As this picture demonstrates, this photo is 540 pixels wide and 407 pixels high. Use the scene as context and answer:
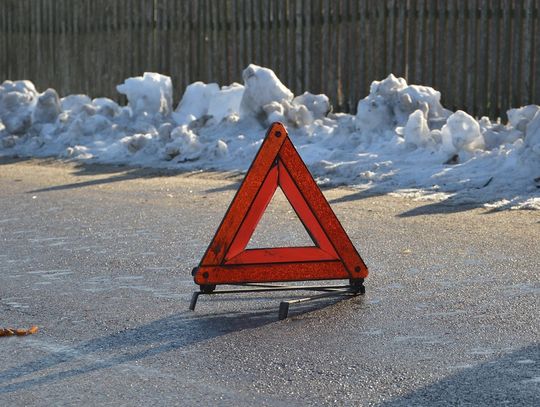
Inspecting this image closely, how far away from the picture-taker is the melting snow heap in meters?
11.7

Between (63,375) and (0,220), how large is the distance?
508cm

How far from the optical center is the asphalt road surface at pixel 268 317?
16.8 feet

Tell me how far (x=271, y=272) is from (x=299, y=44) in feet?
36.0

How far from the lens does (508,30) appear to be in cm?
1525

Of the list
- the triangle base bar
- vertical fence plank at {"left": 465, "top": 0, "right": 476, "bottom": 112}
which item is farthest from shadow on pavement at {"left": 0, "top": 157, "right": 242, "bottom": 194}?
the triangle base bar

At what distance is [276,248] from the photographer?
6934mm

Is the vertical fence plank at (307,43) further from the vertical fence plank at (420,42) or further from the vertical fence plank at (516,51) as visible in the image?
the vertical fence plank at (516,51)

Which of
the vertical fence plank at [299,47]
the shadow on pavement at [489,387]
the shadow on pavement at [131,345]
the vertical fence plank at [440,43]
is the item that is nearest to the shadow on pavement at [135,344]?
the shadow on pavement at [131,345]

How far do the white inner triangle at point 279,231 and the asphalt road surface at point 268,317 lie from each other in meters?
0.04

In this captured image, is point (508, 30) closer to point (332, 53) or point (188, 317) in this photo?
point (332, 53)

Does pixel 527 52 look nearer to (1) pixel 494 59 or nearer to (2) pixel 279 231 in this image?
(1) pixel 494 59

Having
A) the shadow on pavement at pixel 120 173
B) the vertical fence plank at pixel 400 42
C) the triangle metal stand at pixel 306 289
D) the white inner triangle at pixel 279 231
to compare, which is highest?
the vertical fence plank at pixel 400 42

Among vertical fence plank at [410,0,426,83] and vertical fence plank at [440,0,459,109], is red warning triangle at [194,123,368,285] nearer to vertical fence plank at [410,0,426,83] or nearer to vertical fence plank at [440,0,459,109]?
vertical fence plank at [440,0,459,109]

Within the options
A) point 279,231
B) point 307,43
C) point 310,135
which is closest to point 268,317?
point 279,231
